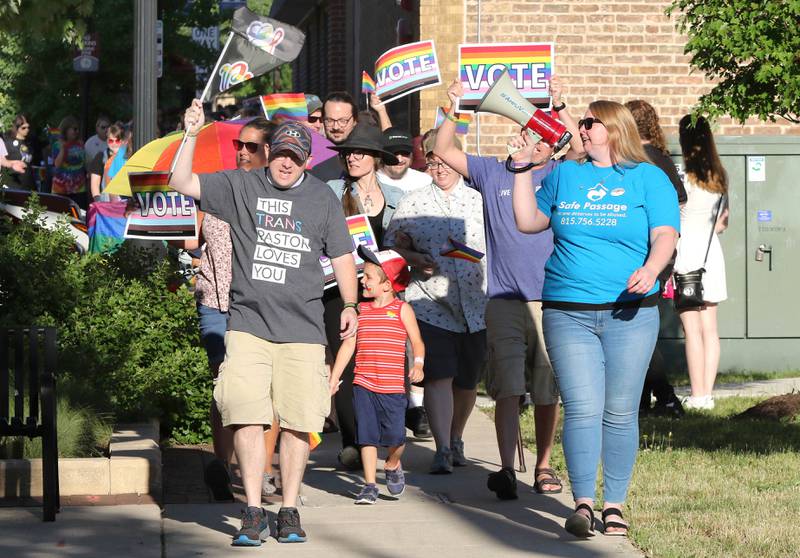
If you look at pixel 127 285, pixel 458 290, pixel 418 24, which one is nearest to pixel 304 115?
pixel 127 285

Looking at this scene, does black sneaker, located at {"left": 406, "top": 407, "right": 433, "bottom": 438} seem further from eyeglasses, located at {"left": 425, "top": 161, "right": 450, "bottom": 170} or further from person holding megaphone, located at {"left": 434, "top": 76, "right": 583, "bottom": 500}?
eyeglasses, located at {"left": 425, "top": 161, "right": 450, "bottom": 170}

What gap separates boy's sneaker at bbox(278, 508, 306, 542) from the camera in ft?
22.2

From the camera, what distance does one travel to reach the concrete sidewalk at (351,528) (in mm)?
6598

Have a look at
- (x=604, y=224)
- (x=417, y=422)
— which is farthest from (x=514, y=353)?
(x=417, y=422)

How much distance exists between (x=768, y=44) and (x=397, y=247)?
259cm

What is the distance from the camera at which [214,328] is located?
25.7 feet

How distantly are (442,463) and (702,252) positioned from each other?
3525 mm

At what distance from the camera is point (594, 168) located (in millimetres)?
6957

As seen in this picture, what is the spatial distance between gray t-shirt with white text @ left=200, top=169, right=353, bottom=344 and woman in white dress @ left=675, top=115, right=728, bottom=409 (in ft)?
15.7

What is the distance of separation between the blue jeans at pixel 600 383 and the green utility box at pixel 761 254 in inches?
266

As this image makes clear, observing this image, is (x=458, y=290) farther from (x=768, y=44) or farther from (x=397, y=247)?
→ (x=768, y=44)

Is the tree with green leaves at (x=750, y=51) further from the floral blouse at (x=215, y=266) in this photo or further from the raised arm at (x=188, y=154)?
the raised arm at (x=188, y=154)

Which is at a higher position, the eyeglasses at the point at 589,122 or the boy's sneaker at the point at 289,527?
the eyeglasses at the point at 589,122

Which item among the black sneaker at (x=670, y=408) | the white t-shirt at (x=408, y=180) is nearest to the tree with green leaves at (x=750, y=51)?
the white t-shirt at (x=408, y=180)
